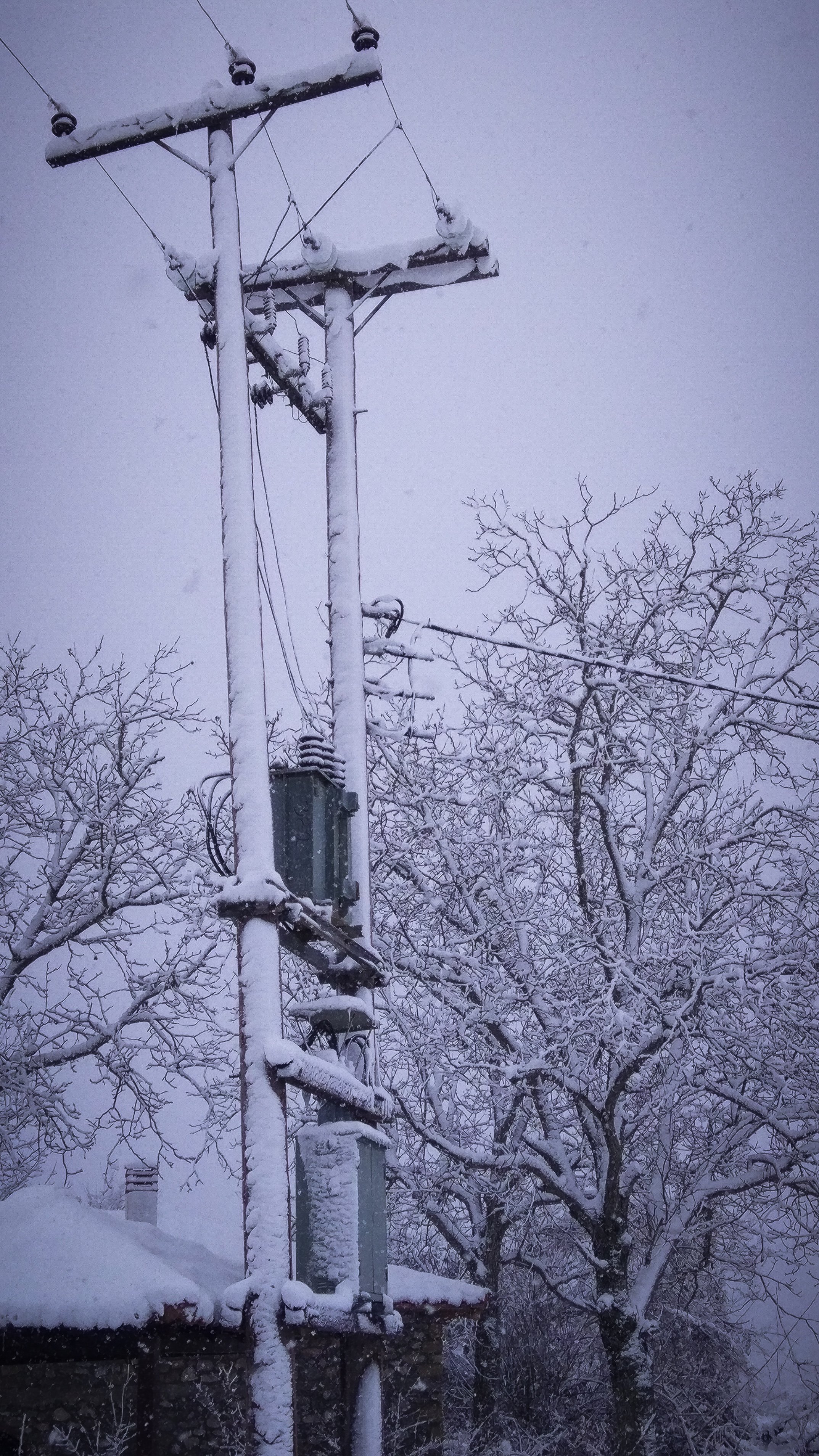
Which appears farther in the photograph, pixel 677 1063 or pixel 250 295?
pixel 677 1063

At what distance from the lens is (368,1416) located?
6172 millimetres

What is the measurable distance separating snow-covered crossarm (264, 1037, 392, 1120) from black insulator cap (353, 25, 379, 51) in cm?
552

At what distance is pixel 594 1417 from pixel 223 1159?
17.8ft

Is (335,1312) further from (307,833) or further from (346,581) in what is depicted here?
(346,581)

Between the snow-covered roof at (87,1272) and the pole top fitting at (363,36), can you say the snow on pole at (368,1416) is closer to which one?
the snow-covered roof at (87,1272)

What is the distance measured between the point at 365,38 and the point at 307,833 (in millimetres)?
4589

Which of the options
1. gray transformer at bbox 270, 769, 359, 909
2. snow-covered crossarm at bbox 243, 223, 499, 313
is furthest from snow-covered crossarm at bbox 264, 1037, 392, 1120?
snow-covered crossarm at bbox 243, 223, 499, 313

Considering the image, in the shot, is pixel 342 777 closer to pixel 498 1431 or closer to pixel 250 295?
pixel 250 295

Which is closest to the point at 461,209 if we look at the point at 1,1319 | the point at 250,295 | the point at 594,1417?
the point at 250,295

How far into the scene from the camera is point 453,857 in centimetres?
1266

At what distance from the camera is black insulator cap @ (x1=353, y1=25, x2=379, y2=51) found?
702 cm

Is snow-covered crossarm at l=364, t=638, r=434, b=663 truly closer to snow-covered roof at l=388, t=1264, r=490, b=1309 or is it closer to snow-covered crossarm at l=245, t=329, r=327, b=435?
snow-covered crossarm at l=245, t=329, r=327, b=435

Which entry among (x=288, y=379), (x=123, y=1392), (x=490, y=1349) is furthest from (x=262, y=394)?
(x=490, y=1349)

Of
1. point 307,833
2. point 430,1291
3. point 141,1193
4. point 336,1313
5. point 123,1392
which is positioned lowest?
point 123,1392
